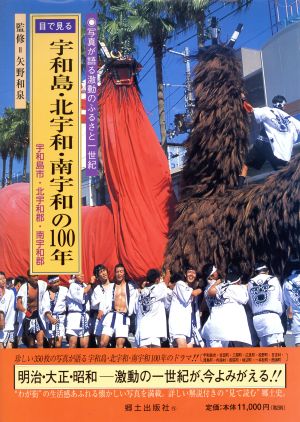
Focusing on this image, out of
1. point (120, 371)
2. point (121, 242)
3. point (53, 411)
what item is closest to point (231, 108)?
point (121, 242)

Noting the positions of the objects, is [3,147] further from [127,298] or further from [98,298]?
[127,298]

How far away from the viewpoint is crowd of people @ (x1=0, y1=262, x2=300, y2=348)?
3.69 m

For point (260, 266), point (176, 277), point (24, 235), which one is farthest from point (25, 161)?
point (260, 266)

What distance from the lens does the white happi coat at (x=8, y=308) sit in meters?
3.76

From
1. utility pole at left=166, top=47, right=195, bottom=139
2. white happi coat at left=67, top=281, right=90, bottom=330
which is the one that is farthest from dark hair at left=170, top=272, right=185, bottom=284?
utility pole at left=166, top=47, right=195, bottom=139

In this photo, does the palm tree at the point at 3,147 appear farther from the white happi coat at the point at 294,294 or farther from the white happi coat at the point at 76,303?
the white happi coat at the point at 294,294

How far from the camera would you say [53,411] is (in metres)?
3.54

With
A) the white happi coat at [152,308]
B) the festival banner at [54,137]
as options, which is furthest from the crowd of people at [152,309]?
the festival banner at [54,137]

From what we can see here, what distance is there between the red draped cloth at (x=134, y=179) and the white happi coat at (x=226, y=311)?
422mm

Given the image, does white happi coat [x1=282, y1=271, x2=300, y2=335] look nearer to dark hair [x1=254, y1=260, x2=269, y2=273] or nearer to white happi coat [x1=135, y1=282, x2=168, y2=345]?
dark hair [x1=254, y1=260, x2=269, y2=273]

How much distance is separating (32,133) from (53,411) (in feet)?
5.04

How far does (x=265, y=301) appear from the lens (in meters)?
3.74

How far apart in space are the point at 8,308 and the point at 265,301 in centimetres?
149

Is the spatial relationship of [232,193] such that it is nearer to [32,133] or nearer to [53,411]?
[32,133]
